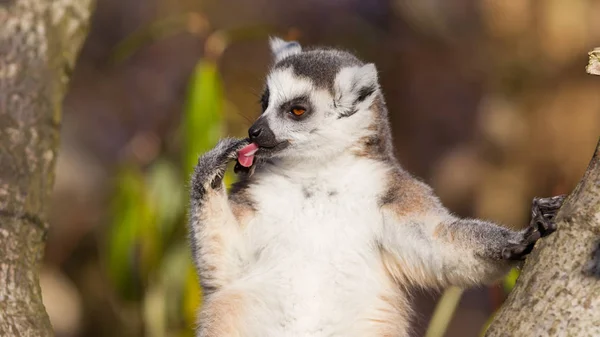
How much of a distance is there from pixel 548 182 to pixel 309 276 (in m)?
5.38

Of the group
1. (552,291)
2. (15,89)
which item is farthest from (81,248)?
(552,291)

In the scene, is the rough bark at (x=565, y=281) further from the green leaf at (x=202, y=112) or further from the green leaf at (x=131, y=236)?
the green leaf at (x=131, y=236)

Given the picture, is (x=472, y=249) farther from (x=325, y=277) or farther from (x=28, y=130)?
(x=28, y=130)

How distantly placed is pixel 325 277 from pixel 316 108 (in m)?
0.74

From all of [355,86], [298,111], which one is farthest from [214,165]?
[355,86]

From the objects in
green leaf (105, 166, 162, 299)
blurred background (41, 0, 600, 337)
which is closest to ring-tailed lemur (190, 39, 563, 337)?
green leaf (105, 166, 162, 299)

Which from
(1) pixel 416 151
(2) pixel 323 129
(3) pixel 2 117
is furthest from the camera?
(1) pixel 416 151

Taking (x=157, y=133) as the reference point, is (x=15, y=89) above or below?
below

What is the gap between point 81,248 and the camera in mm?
9047

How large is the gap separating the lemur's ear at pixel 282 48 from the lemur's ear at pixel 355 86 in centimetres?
41

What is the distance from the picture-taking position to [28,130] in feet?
10.6

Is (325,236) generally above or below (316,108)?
below

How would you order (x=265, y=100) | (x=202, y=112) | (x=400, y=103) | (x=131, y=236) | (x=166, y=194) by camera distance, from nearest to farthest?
(x=265, y=100) → (x=202, y=112) → (x=131, y=236) → (x=166, y=194) → (x=400, y=103)

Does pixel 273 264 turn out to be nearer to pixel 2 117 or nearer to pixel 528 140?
pixel 2 117
